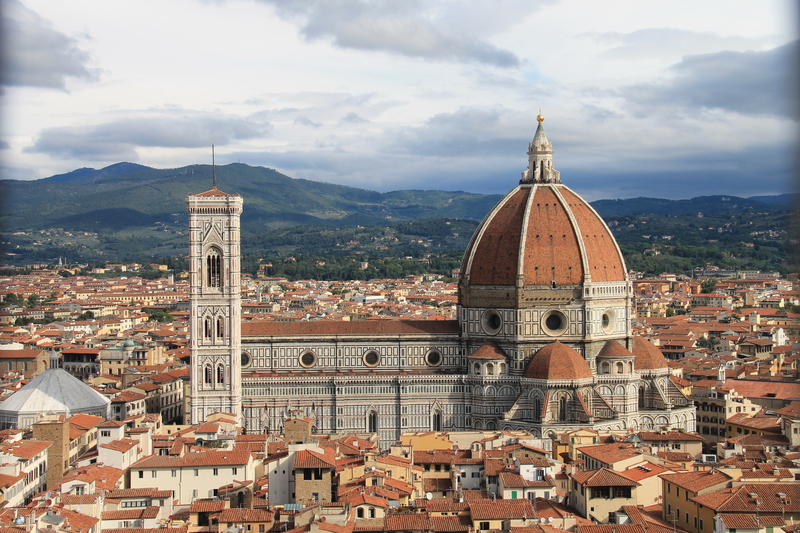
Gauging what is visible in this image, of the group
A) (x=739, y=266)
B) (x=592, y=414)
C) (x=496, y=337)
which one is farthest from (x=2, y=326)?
(x=739, y=266)

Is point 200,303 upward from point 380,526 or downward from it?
upward

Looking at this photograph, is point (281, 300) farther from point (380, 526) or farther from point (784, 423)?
point (380, 526)

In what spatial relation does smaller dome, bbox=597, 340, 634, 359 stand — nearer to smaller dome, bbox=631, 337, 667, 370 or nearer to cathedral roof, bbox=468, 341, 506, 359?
smaller dome, bbox=631, 337, 667, 370

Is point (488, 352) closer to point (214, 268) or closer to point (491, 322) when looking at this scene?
point (491, 322)

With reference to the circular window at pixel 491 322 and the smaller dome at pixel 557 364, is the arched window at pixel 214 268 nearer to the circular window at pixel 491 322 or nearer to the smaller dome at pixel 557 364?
the circular window at pixel 491 322

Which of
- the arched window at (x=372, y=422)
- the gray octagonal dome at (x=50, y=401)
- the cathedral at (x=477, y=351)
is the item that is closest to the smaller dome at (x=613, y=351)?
the cathedral at (x=477, y=351)

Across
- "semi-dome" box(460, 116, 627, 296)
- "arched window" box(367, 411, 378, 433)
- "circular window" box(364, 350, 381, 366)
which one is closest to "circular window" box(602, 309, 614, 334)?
"semi-dome" box(460, 116, 627, 296)
